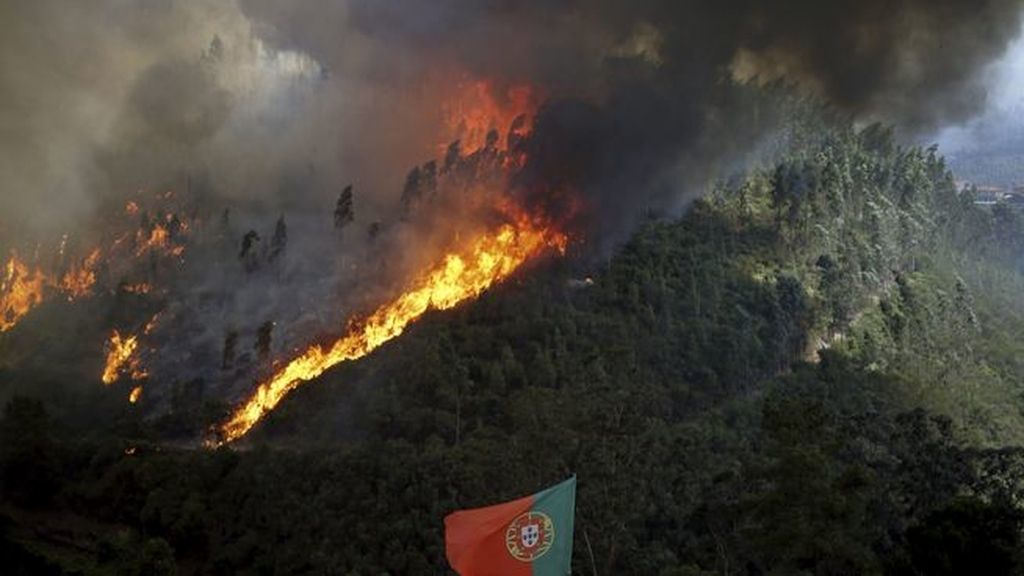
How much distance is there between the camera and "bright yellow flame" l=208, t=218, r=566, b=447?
431 feet

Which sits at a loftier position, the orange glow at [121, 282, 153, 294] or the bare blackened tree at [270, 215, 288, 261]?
the bare blackened tree at [270, 215, 288, 261]

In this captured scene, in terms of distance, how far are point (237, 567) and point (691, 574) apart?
51956 mm

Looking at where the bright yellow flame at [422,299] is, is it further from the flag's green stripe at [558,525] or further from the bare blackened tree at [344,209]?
the flag's green stripe at [558,525]

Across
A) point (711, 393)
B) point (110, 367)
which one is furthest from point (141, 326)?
point (711, 393)

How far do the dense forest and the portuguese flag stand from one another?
62.4 ft

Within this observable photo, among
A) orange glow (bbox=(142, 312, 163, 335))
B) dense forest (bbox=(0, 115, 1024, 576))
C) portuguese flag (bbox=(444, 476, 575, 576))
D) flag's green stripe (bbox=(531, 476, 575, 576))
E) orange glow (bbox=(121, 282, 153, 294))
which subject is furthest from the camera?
orange glow (bbox=(121, 282, 153, 294))

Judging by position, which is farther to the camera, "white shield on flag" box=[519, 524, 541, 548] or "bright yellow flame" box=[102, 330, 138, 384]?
"bright yellow flame" box=[102, 330, 138, 384]

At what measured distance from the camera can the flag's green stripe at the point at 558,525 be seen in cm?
2491

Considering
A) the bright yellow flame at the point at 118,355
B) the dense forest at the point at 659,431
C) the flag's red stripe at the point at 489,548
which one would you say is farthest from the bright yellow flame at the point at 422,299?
the flag's red stripe at the point at 489,548

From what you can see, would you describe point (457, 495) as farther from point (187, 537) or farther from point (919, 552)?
point (919, 552)

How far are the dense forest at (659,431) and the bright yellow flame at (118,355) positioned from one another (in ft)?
82.5

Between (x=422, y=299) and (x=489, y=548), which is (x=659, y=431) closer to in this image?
(x=489, y=548)

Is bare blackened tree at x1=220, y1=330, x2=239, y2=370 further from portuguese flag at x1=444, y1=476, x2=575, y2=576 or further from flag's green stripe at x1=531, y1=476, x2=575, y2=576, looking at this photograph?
flag's green stripe at x1=531, y1=476, x2=575, y2=576

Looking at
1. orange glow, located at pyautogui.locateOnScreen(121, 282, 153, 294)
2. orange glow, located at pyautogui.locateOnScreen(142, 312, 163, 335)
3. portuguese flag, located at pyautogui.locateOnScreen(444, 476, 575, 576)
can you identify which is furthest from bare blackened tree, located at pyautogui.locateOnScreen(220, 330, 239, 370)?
portuguese flag, located at pyautogui.locateOnScreen(444, 476, 575, 576)
